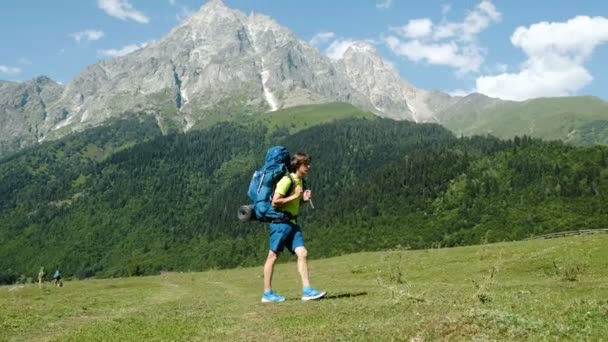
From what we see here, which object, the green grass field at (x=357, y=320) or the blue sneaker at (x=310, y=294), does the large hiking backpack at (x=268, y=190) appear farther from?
the green grass field at (x=357, y=320)

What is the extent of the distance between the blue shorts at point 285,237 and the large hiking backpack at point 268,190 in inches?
11.1

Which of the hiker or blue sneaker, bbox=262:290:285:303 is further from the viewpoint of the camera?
blue sneaker, bbox=262:290:285:303

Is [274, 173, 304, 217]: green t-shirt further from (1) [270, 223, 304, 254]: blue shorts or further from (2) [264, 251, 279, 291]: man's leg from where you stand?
(2) [264, 251, 279, 291]: man's leg

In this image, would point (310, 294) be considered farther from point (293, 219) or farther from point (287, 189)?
point (287, 189)

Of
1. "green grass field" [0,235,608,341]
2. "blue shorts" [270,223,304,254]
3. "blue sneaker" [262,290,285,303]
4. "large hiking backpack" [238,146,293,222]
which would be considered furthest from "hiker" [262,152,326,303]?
"green grass field" [0,235,608,341]

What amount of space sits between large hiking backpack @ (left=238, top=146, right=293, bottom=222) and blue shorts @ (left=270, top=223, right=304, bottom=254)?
0.28 m

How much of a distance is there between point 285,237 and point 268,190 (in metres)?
1.60

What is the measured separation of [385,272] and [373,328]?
34484 mm

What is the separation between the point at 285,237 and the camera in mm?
18844

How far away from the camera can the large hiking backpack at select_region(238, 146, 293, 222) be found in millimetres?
18750

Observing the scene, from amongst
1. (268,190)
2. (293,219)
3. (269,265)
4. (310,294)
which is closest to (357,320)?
(310,294)

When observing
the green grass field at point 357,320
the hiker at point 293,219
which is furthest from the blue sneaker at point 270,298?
the hiker at point 293,219

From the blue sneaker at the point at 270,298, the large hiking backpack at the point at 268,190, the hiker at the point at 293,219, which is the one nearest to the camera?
the hiker at the point at 293,219

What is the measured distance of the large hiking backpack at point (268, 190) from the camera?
Result: 18750 millimetres
